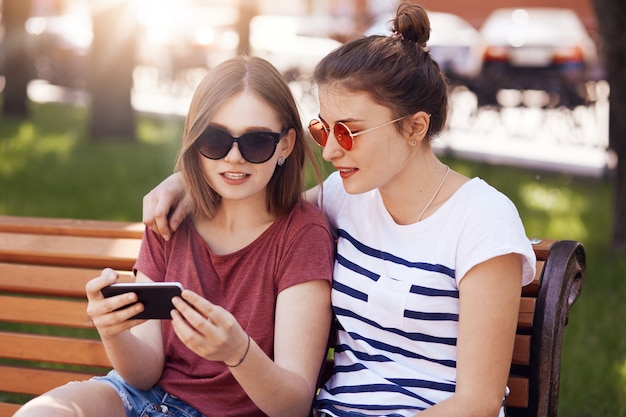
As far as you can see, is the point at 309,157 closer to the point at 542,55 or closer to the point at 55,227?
the point at 55,227

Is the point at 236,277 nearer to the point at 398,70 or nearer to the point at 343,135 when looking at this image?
the point at 343,135

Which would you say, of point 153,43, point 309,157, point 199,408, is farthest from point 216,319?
point 153,43

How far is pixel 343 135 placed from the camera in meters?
2.68

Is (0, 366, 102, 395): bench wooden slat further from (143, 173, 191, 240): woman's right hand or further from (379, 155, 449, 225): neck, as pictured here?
(379, 155, 449, 225): neck

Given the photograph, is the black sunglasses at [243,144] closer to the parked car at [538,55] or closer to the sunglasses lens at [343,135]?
the sunglasses lens at [343,135]

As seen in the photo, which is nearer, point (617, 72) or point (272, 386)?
point (272, 386)

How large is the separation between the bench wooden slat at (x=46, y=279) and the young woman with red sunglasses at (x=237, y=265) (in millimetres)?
453

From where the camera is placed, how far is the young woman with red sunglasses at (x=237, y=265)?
2717 mm

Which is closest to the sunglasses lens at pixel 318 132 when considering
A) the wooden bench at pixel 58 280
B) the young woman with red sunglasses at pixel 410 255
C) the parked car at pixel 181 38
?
the young woman with red sunglasses at pixel 410 255

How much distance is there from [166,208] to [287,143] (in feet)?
1.33

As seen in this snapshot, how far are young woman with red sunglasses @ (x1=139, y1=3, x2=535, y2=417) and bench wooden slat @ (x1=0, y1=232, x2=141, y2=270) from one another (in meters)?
0.88

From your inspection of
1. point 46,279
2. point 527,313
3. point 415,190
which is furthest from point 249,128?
point 46,279

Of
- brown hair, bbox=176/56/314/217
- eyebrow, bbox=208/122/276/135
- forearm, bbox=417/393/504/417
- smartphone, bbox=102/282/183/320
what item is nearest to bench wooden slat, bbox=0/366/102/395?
brown hair, bbox=176/56/314/217

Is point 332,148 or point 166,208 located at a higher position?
point 332,148
